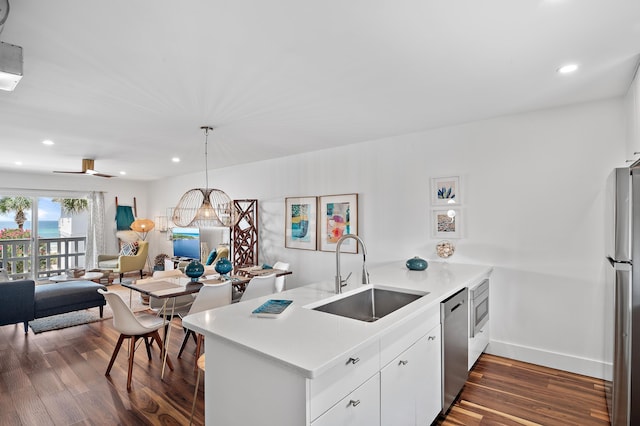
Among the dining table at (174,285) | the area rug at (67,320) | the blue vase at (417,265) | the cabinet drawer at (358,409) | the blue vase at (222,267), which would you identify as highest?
the blue vase at (417,265)

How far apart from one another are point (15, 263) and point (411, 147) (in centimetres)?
836

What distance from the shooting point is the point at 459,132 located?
3.62 meters

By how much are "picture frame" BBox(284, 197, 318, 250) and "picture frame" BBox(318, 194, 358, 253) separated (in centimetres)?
12

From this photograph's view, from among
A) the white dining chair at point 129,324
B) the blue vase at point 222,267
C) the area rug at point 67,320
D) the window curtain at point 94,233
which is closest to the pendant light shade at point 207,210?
the blue vase at point 222,267

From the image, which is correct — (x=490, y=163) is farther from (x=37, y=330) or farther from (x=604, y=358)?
(x=37, y=330)

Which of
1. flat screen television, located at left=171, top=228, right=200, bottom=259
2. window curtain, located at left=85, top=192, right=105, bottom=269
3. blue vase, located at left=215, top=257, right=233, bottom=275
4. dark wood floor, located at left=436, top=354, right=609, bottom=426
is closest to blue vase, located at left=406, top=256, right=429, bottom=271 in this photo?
dark wood floor, located at left=436, top=354, right=609, bottom=426

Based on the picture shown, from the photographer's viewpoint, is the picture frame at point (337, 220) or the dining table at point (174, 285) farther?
the picture frame at point (337, 220)

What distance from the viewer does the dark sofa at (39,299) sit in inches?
154

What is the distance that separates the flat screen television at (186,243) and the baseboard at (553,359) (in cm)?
600

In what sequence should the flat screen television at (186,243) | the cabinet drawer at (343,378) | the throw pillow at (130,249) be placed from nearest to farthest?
the cabinet drawer at (343,378) → the flat screen television at (186,243) → the throw pillow at (130,249)

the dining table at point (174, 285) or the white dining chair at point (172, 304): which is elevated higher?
the dining table at point (174, 285)

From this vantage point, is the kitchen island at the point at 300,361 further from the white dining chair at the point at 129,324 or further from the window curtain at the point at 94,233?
the window curtain at the point at 94,233

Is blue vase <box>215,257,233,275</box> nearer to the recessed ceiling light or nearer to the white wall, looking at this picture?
the white wall

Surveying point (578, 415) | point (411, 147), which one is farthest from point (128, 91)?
point (578, 415)
